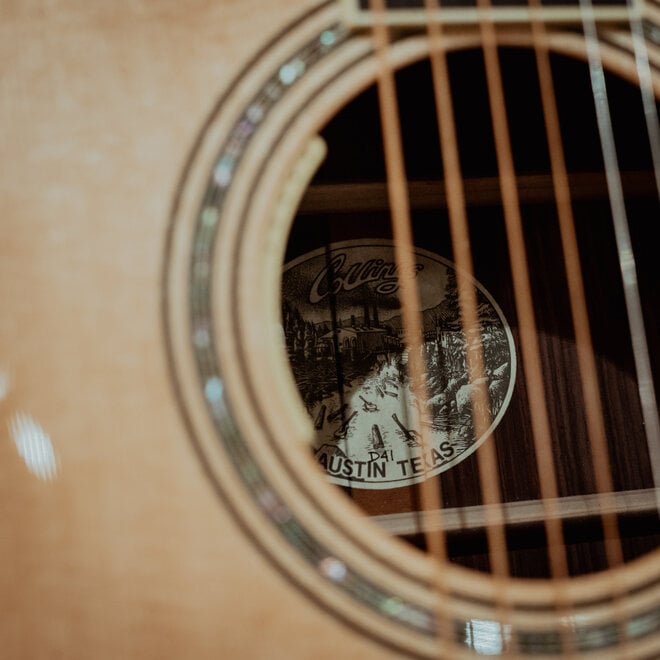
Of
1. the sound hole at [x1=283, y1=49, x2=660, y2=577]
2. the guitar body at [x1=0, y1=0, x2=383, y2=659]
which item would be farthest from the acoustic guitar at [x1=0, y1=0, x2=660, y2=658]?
the sound hole at [x1=283, y1=49, x2=660, y2=577]

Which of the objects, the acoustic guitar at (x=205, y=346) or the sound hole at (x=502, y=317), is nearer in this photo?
the acoustic guitar at (x=205, y=346)

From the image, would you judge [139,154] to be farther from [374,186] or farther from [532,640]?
[374,186]

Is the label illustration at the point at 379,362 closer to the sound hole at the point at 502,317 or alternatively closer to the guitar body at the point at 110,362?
the sound hole at the point at 502,317

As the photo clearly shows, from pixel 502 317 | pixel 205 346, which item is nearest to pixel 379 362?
pixel 502 317

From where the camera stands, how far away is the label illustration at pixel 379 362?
1.12m

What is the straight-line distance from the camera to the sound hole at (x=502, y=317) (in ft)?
3.65

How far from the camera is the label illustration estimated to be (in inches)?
44.3

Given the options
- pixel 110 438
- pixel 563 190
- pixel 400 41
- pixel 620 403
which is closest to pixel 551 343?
pixel 620 403

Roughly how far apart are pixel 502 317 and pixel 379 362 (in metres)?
0.19

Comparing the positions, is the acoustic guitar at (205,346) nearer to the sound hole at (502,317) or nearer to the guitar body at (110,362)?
the guitar body at (110,362)

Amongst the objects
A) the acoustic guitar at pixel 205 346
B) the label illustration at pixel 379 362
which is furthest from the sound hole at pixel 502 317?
the acoustic guitar at pixel 205 346

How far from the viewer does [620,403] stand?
1.17 meters

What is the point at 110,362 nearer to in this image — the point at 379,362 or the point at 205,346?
the point at 205,346

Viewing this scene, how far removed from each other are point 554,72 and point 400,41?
0.49 metres
